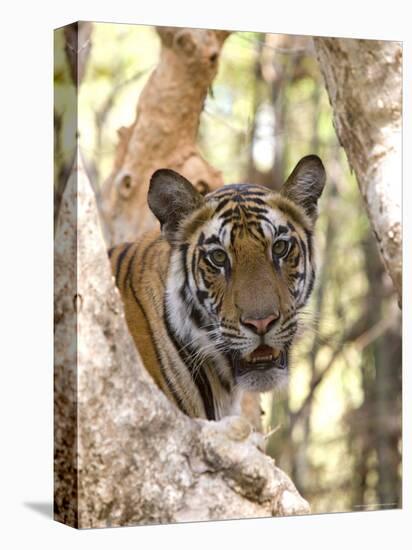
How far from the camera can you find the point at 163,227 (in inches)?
228

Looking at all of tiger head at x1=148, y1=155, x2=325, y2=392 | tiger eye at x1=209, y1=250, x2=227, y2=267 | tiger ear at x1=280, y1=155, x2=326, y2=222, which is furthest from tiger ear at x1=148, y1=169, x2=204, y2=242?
tiger ear at x1=280, y1=155, x2=326, y2=222

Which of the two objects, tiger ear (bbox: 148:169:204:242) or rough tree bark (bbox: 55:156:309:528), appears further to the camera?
tiger ear (bbox: 148:169:204:242)

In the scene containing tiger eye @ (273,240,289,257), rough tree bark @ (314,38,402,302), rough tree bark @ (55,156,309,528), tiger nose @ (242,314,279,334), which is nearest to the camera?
rough tree bark @ (55,156,309,528)

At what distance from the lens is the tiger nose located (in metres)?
5.68

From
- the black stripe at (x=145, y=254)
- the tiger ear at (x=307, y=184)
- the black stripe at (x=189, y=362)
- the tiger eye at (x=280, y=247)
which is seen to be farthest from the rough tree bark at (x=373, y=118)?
the black stripe at (x=189, y=362)

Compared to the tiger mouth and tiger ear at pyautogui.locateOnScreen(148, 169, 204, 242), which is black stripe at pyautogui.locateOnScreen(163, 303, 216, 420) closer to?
the tiger mouth

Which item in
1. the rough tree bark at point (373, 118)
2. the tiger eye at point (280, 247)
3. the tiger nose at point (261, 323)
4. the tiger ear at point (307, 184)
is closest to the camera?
the tiger nose at point (261, 323)

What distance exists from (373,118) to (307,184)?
60 cm

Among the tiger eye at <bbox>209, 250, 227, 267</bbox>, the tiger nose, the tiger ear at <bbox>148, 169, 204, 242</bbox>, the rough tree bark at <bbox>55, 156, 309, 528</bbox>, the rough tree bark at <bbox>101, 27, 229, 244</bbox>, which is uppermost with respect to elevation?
the rough tree bark at <bbox>101, 27, 229, 244</bbox>

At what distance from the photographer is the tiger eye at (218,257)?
571cm

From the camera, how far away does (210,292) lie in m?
5.72

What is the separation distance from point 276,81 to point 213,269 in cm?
120

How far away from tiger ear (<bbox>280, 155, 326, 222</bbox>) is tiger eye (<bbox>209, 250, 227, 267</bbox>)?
462 millimetres

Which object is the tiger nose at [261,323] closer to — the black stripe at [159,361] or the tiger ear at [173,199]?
the black stripe at [159,361]
